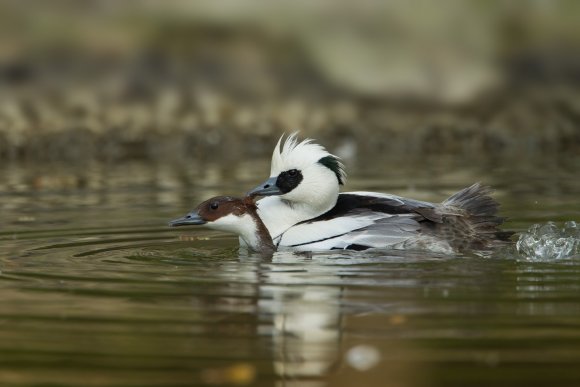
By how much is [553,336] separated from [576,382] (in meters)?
0.89

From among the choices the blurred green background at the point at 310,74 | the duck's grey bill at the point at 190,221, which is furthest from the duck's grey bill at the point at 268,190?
the blurred green background at the point at 310,74

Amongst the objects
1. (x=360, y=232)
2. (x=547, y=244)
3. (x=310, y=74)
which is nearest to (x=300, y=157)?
(x=360, y=232)

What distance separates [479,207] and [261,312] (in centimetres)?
325

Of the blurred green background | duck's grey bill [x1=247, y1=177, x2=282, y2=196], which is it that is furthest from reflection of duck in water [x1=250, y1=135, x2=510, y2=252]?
the blurred green background

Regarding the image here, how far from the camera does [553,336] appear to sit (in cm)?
618

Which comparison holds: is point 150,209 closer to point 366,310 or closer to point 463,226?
point 463,226

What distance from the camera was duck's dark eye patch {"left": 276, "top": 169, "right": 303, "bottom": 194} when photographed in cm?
941

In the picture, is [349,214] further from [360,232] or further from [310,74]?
[310,74]

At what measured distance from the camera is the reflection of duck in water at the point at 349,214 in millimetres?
9039

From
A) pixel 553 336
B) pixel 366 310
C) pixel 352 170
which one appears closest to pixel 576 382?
pixel 553 336

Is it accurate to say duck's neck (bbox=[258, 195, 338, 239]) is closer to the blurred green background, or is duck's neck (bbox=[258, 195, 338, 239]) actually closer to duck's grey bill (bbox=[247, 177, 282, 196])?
duck's grey bill (bbox=[247, 177, 282, 196])

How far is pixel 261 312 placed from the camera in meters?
6.86

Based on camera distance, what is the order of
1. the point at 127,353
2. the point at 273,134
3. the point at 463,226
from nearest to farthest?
the point at 127,353 < the point at 463,226 < the point at 273,134

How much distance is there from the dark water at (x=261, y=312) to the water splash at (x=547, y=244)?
21 centimetres
